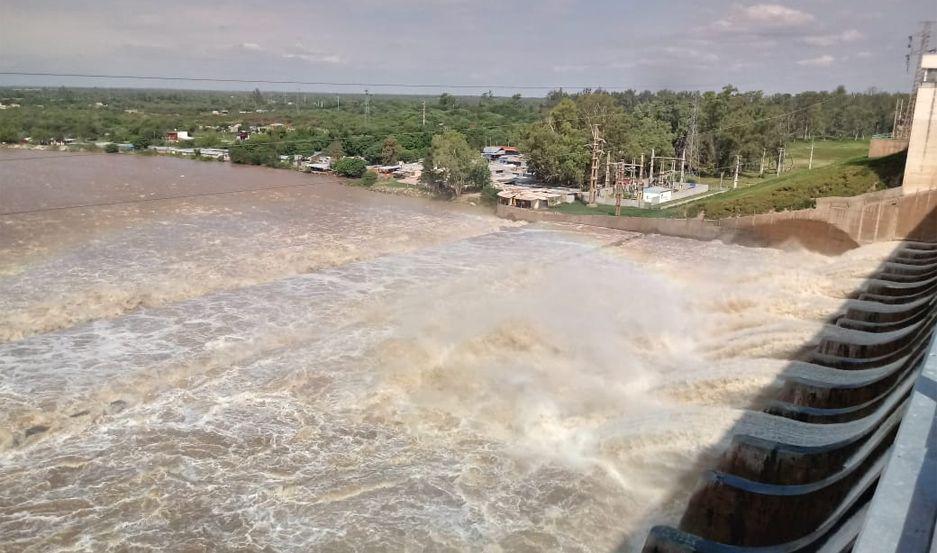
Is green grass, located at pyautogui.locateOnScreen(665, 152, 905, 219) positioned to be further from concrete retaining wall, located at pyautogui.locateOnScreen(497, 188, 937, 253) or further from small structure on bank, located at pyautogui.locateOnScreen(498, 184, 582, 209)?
small structure on bank, located at pyautogui.locateOnScreen(498, 184, 582, 209)

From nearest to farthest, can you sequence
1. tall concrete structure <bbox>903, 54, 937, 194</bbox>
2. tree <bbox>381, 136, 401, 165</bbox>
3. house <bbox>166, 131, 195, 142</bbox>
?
tall concrete structure <bbox>903, 54, 937, 194</bbox> → tree <bbox>381, 136, 401, 165</bbox> → house <bbox>166, 131, 195, 142</bbox>

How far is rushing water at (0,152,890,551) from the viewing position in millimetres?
6691

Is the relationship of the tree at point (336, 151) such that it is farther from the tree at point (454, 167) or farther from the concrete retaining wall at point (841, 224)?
the concrete retaining wall at point (841, 224)

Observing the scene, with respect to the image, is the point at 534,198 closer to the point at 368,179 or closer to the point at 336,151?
the point at 368,179

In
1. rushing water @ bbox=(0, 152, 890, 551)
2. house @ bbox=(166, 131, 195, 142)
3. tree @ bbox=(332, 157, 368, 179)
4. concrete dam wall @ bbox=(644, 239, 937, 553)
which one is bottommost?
rushing water @ bbox=(0, 152, 890, 551)

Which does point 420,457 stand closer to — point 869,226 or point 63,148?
point 869,226

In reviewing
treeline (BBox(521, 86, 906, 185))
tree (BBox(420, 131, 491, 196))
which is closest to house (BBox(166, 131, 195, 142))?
tree (BBox(420, 131, 491, 196))

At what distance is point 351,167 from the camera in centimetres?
3419

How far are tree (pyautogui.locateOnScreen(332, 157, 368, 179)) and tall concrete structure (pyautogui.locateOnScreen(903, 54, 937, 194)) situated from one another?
2444 centimetres

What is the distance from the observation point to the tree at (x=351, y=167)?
34.2 metres

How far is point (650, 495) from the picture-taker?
6773 millimetres

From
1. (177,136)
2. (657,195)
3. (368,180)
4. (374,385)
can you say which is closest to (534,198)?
(657,195)

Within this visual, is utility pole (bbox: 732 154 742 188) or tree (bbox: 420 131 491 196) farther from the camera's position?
utility pole (bbox: 732 154 742 188)

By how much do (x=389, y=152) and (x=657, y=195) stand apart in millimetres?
17575
